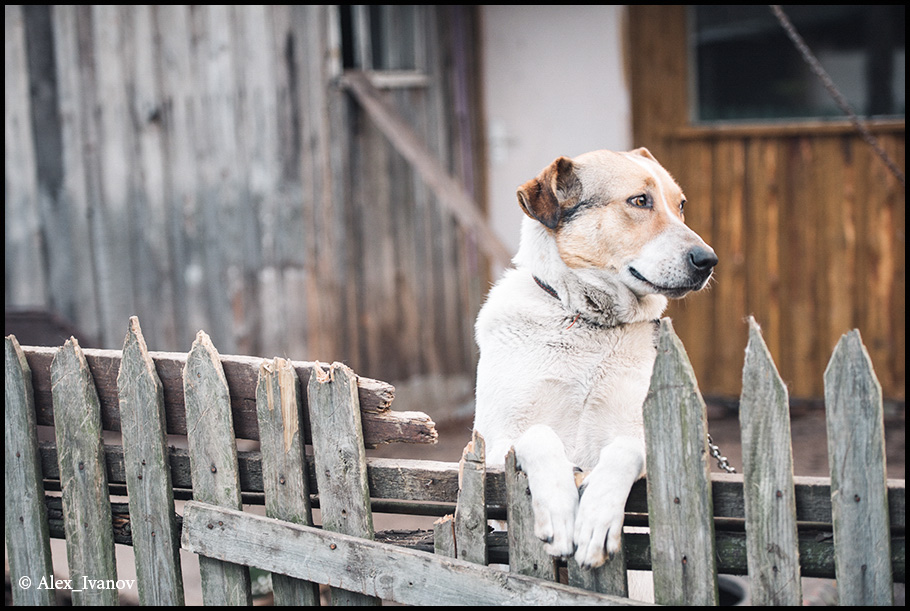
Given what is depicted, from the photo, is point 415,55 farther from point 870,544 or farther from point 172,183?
point 870,544

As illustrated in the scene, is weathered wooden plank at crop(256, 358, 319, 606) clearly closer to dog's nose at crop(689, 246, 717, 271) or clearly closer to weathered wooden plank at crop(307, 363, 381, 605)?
weathered wooden plank at crop(307, 363, 381, 605)

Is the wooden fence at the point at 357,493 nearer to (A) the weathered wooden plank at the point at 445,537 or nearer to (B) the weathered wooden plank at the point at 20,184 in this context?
(A) the weathered wooden plank at the point at 445,537

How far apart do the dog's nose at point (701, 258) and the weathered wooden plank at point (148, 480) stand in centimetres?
161

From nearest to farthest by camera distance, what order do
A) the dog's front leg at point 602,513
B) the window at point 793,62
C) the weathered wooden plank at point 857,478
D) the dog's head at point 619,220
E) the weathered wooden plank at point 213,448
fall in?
the weathered wooden plank at point 857,478, the dog's front leg at point 602,513, the weathered wooden plank at point 213,448, the dog's head at point 619,220, the window at point 793,62

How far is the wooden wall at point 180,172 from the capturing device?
5629mm

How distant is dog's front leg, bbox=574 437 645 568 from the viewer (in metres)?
2.20

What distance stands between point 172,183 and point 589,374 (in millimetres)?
3824

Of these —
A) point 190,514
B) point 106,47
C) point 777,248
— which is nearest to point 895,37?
point 777,248

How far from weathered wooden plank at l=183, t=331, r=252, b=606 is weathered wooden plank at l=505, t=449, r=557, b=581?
0.84 m

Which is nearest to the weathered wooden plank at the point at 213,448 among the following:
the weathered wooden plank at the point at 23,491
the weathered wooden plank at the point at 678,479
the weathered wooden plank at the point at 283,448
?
the weathered wooden plank at the point at 283,448

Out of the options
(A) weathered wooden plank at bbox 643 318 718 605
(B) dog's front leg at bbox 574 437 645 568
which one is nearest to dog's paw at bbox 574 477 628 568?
(B) dog's front leg at bbox 574 437 645 568

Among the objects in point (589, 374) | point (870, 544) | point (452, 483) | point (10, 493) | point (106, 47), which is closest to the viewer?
point (870, 544)

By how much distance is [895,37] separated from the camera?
594cm

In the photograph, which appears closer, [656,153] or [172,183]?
[172,183]
